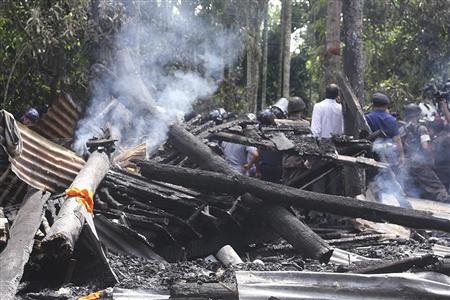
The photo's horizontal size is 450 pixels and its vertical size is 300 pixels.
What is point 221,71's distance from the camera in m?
20.2

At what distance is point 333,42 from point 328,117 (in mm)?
2176

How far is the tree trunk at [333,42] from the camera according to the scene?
11.7 meters

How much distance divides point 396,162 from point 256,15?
357 inches

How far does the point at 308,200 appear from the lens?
24.5 ft

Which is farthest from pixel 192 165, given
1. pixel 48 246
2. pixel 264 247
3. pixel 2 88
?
pixel 2 88

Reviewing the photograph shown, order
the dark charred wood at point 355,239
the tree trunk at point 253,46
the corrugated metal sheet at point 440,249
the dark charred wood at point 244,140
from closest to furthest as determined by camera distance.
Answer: the corrugated metal sheet at point 440,249 < the dark charred wood at point 355,239 < the dark charred wood at point 244,140 < the tree trunk at point 253,46

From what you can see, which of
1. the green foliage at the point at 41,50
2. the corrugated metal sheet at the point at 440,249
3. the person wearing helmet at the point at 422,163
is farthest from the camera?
the green foliage at the point at 41,50

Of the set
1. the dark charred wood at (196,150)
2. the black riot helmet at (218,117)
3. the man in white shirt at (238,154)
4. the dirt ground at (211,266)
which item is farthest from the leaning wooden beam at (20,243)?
the black riot helmet at (218,117)

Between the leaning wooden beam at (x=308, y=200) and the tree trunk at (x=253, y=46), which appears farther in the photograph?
the tree trunk at (x=253, y=46)

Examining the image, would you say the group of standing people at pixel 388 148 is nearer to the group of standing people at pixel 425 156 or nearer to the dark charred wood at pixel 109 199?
the group of standing people at pixel 425 156

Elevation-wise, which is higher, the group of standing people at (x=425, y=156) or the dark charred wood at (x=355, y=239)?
the group of standing people at (x=425, y=156)

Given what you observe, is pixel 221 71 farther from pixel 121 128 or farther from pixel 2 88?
pixel 121 128

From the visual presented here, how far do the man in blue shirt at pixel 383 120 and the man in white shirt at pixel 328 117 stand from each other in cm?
49

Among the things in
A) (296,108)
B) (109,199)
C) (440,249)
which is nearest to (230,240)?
(109,199)
